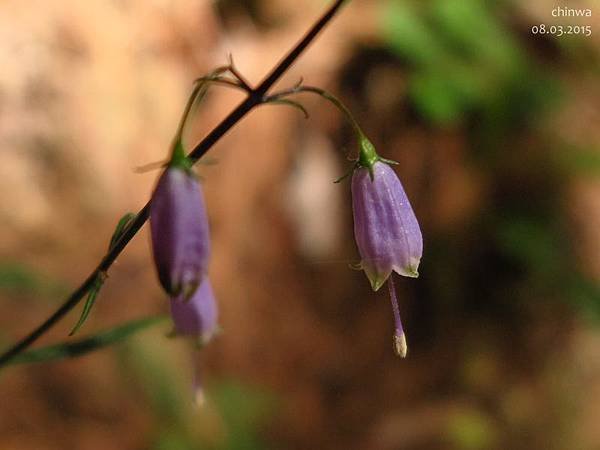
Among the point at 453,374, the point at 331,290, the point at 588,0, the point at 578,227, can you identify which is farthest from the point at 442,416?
the point at 588,0

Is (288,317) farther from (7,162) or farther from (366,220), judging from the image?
(366,220)

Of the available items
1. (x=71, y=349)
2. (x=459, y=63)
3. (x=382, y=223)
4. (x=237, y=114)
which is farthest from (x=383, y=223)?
(x=459, y=63)

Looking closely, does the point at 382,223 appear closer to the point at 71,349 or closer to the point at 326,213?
the point at 71,349

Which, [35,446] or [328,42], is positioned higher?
[328,42]

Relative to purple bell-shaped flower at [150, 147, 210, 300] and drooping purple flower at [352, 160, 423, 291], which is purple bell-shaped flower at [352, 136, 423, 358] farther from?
purple bell-shaped flower at [150, 147, 210, 300]

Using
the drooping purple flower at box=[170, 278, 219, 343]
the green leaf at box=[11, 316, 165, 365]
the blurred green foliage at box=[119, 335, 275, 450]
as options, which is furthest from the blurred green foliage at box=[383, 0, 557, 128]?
the green leaf at box=[11, 316, 165, 365]

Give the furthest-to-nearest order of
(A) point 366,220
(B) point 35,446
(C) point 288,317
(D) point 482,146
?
(D) point 482,146 < (C) point 288,317 < (B) point 35,446 < (A) point 366,220

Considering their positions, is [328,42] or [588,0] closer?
[328,42]
